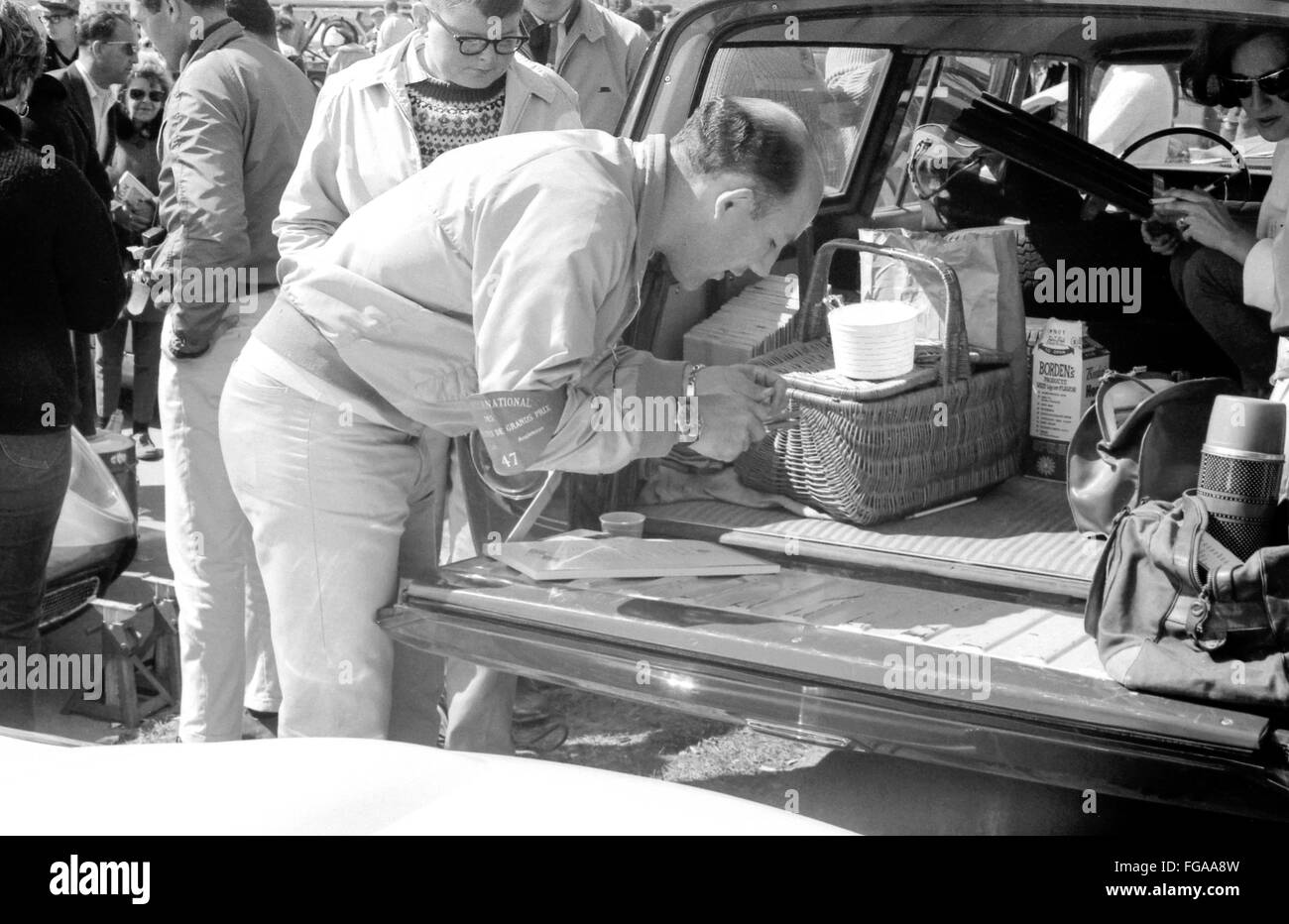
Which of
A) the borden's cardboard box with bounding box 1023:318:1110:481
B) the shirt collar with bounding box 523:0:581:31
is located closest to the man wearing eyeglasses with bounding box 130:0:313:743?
the shirt collar with bounding box 523:0:581:31

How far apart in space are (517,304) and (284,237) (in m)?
1.18

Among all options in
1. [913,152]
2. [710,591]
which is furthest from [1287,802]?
[913,152]

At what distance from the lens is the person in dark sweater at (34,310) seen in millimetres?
3342

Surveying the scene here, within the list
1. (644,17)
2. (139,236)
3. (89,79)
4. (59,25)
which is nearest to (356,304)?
(139,236)

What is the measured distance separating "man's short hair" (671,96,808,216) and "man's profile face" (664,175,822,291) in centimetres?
2

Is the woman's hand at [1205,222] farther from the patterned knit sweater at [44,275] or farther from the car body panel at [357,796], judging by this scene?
the patterned knit sweater at [44,275]

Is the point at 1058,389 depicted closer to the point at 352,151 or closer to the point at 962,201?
the point at 962,201

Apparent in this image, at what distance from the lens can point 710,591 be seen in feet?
9.75

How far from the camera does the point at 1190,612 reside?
2371 millimetres

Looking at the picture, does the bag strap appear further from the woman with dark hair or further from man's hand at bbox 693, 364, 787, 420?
man's hand at bbox 693, 364, 787, 420

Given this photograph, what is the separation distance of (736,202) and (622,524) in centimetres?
106

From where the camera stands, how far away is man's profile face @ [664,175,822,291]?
2590 mm

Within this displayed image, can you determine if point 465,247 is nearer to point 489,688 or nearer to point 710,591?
point 710,591

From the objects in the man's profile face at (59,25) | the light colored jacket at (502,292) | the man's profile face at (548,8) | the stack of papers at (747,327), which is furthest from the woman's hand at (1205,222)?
the man's profile face at (59,25)
